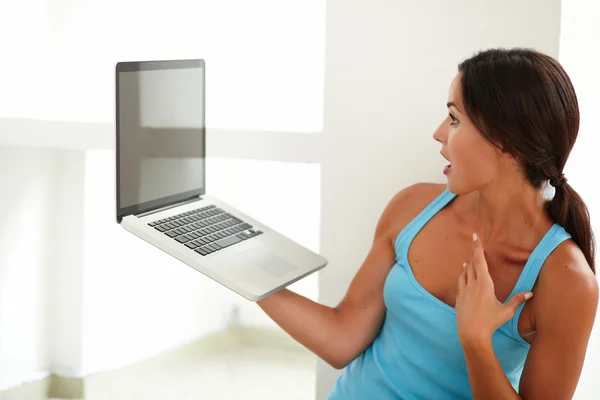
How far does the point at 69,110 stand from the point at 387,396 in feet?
4.82

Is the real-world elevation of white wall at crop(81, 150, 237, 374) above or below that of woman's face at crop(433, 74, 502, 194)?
below

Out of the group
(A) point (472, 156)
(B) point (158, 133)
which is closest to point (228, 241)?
(B) point (158, 133)

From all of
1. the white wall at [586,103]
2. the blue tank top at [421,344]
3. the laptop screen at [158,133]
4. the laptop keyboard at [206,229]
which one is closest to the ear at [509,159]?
the blue tank top at [421,344]

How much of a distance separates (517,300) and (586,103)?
53 centimetres

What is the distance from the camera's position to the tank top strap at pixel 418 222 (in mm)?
1488

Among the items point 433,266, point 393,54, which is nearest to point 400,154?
point 393,54

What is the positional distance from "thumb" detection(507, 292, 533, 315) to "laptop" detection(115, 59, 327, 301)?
0.34 m

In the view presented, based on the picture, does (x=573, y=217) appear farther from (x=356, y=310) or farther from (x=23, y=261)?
(x=23, y=261)

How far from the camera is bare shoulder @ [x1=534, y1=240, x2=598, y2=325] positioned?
1.27m

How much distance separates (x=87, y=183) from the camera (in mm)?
2428

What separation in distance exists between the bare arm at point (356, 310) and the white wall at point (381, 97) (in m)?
0.21

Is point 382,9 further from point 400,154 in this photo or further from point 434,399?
point 434,399

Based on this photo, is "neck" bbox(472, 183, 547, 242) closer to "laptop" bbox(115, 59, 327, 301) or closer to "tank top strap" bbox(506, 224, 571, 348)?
"tank top strap" bbox(506, 224, 571, 348)

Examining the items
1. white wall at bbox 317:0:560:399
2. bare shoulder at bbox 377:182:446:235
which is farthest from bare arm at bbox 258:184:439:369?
white wall at bbox 317:0:560:399
